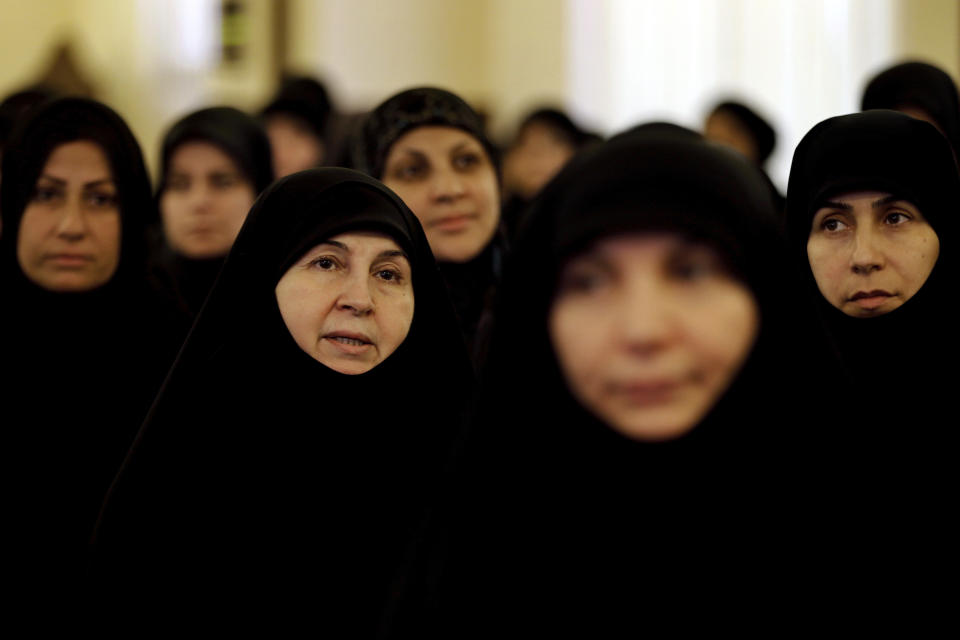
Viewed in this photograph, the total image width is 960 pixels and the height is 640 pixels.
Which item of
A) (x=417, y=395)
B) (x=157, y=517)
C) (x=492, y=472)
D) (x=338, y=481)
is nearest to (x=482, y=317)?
(x=417, y=395)

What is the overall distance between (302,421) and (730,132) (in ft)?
10.2

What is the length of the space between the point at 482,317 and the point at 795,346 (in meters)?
1.48

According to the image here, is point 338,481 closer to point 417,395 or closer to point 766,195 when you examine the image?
A: point 417,395

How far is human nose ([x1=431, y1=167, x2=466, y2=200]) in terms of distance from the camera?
2.85 metres

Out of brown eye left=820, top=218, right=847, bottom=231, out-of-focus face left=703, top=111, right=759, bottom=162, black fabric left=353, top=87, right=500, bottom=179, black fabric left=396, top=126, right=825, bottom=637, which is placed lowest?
black fabric left=396, top=126, right=825, bottom=637

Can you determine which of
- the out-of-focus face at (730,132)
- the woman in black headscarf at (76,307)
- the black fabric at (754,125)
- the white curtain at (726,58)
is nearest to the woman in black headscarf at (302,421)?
the woman in black headscarf at (76,307)

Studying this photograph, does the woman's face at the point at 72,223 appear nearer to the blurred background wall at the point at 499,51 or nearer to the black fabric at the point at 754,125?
the black fabric at the point at 754,125

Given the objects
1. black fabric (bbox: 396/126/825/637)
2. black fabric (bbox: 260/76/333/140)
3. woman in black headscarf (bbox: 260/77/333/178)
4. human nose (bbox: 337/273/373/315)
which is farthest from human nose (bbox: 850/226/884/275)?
black fabric (bbox: 260/76/333/140)

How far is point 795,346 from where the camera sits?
1512mm

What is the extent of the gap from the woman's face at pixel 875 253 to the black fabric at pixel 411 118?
117cm

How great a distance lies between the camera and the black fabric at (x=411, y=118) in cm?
292

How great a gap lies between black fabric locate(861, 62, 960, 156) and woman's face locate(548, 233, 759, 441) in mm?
2111

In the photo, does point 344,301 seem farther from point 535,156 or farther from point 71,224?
point 535,156

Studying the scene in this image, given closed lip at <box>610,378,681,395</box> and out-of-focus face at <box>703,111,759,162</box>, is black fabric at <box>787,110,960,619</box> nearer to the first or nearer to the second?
closed lip at <box>610,378,681,395</box>
